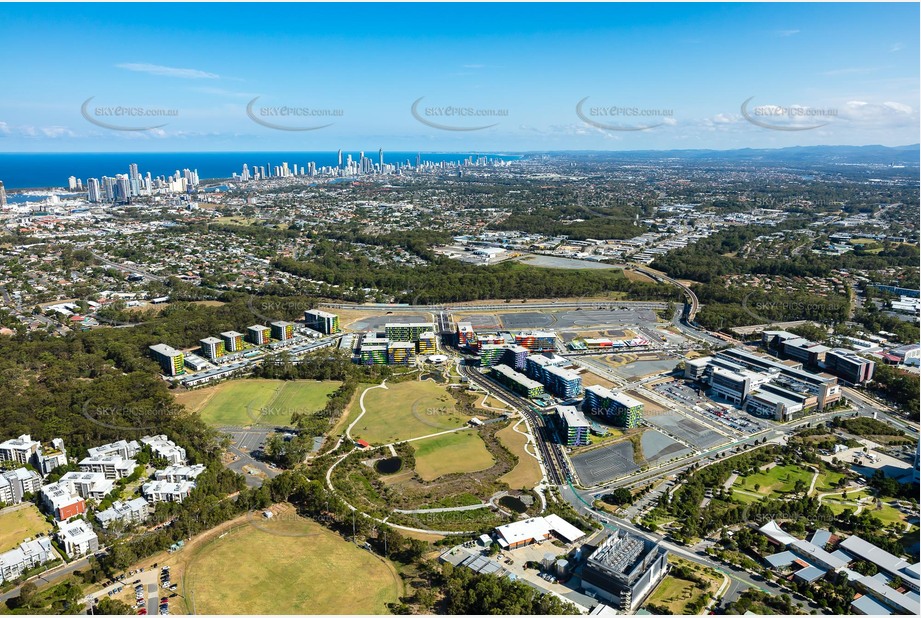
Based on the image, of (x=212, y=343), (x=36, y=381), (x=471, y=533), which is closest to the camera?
(x=471, y=533)

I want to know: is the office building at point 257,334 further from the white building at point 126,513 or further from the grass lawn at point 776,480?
the grass lawn at point 776,480

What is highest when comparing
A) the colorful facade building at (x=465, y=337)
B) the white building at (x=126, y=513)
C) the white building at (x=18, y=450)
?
the colorful facade building at (x=465, y=337)

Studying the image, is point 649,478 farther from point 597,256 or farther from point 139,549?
point 597,256

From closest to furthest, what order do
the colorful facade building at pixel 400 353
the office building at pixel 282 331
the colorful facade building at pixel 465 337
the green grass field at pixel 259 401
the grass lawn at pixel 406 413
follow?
the grass lawn at pixel 406 413
the green grass field at pixel 259 401
the colorful facade building at pixel 400 353
the colorful facade building at pixel 465 337
the office building at pixel 282 331

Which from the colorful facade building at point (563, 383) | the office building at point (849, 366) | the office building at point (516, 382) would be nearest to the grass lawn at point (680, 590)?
the colorful facade building at point (563, 383)

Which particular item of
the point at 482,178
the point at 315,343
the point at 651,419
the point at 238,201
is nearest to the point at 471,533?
the point at 651,419

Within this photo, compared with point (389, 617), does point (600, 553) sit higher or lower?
higher
